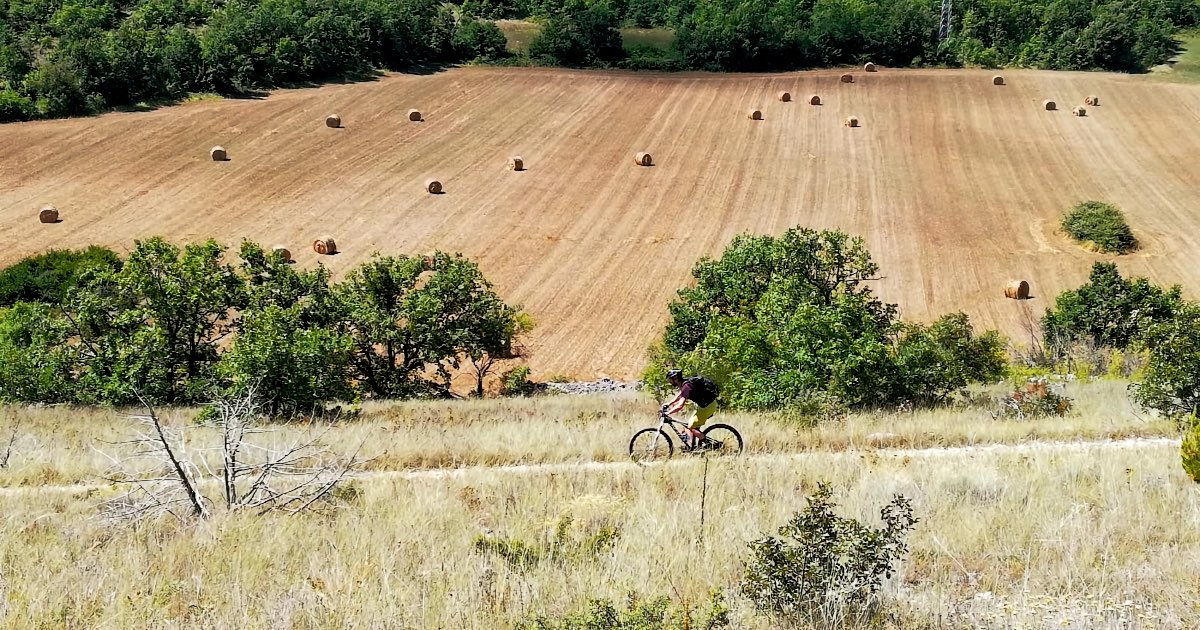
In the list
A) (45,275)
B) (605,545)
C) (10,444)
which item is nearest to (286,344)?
(10,444)

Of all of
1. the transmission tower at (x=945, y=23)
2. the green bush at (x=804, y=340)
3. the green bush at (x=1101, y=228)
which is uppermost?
the transmission tower at (x=945, y=23)

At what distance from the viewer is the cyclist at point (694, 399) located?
1258cm

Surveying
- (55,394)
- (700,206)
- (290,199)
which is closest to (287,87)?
(290,199)

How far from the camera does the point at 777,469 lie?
11320 millimetres

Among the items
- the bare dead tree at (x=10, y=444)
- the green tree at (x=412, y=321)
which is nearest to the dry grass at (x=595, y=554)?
the bare dead tree at (x=10, y=444)

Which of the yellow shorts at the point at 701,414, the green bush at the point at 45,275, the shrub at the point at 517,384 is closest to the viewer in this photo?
the yellow shorts at the point at 701,414

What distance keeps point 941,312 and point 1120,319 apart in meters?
6.62

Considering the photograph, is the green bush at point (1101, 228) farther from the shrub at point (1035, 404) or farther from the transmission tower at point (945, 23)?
the transmission tower at point (945, 23)

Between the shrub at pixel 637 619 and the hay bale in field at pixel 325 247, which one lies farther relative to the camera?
the hay bale in field at pixel 325 247

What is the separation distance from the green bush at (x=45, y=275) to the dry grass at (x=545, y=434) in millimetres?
13111

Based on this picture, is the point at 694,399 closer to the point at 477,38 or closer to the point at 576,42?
the point at 576,42

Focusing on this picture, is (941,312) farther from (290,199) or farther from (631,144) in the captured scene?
(290,199)

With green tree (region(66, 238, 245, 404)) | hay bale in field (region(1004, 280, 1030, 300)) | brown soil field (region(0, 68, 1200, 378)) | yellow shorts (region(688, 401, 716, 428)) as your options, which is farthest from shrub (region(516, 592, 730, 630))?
hay bale in field (region(1004, 280, 1030, 300))

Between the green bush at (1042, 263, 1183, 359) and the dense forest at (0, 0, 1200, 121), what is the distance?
43.3 m
